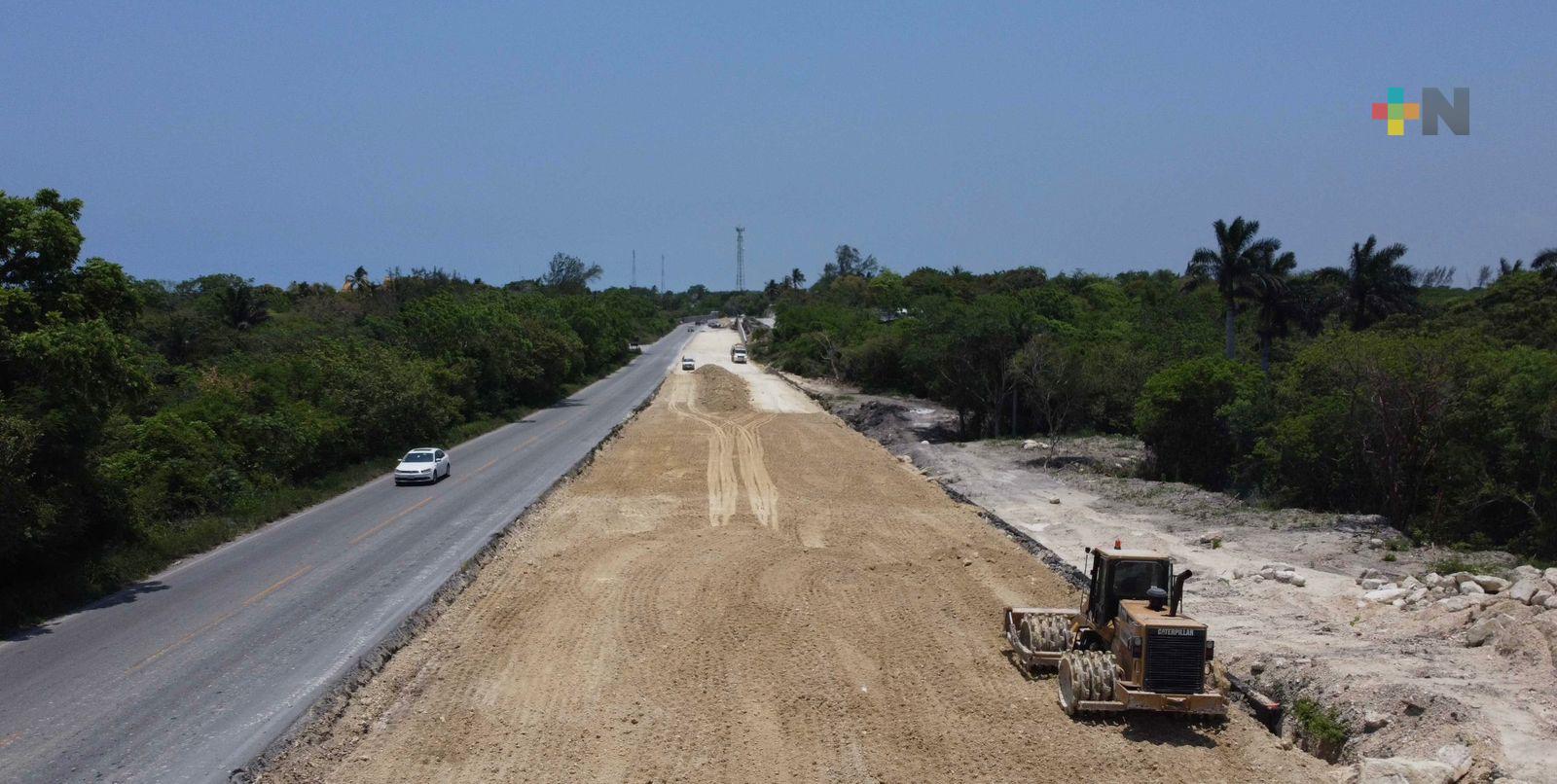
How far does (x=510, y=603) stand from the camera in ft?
68.6

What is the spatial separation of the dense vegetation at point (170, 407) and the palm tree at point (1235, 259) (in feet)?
137

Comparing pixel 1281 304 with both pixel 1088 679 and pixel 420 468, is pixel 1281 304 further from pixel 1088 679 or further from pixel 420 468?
pixel 1088 679

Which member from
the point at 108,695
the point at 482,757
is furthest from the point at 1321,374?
the point at 108,695

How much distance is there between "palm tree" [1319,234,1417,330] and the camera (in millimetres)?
59281

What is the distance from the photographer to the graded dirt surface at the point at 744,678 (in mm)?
12953

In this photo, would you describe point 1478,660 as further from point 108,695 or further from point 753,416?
point 753,416

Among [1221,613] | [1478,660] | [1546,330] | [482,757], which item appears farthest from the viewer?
[1546,330]

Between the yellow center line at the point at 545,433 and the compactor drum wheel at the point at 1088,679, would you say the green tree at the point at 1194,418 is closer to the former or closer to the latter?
the compactor drum wheel at the point at 1088,679

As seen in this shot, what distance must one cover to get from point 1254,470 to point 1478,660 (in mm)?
21194

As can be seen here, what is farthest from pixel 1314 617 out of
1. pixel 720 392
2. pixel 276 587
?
pixel 720 392

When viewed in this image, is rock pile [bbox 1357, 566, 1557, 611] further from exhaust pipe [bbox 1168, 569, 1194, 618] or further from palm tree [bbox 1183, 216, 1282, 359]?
palm tree [bbox 1183, 216, 1282, 359]

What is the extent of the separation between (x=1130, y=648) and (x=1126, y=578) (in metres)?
1.56

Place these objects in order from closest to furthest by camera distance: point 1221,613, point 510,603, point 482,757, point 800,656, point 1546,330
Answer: point 482,757
point 800,656
point 1221,613
point 510,603
point 1546,330

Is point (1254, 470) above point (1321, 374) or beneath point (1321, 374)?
beneath
